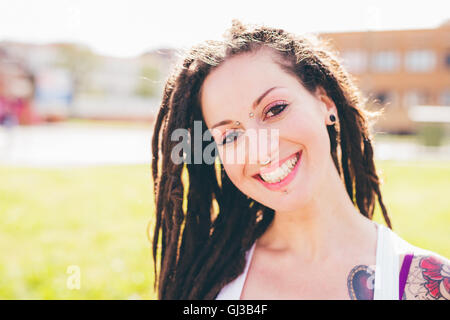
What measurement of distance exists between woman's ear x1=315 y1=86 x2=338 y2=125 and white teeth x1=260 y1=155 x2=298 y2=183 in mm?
357

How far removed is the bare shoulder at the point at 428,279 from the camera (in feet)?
5.38

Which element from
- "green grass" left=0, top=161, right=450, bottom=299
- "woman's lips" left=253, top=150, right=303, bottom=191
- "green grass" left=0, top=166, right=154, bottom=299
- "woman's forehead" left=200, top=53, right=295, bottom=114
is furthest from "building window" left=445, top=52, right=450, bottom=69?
"woman's lips" left=253, top=150, right=303, bottom=191

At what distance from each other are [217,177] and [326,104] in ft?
2.56

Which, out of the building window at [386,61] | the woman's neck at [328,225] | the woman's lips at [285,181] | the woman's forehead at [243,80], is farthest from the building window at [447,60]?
the woman's lips at [285,181]

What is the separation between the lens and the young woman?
1.79 m

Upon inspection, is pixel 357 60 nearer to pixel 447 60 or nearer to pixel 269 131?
pixel 447 60

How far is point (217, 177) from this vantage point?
247 centimetres

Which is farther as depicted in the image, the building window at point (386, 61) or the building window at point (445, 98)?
the building window at point (445, 98)

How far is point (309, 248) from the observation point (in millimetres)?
Answer: 2039

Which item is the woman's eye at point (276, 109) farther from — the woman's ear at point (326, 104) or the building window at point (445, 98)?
the building window at point (445, 98)

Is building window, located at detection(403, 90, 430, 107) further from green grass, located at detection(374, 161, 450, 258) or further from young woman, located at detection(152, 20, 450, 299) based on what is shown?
young woman, located at detection(152, 20, 450, 299)

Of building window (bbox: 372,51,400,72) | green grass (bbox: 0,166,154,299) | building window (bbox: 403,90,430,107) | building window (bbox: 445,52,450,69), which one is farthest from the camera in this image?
building window (bbox: 403,90,430,107)
